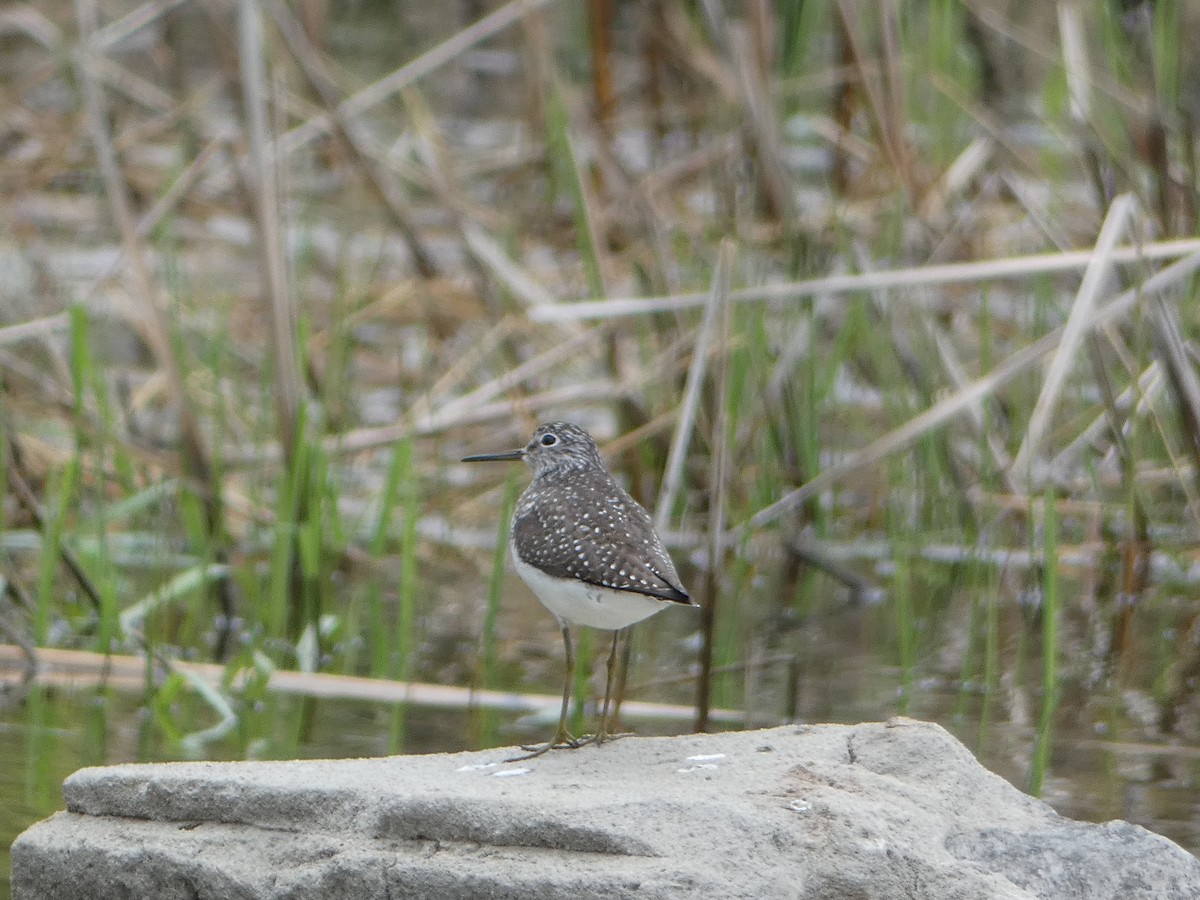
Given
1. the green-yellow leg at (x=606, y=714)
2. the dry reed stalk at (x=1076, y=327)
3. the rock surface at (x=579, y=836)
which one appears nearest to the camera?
the rock surface at (x=579, y=836)

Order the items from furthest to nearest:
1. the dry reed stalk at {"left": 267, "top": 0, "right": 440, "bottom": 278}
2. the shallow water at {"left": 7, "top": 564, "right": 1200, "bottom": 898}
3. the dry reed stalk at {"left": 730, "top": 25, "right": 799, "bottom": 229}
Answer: the dry reed stalk at {"left": 267, "top": 0, "right": 440, "bottom": 278} → the dry reed stalk at {"left": 730, "top": 25, "right": 799, "bottom": 229} → the shallow water at {"left": 7, "top": 564, "right": 1200, "bottom": 898}

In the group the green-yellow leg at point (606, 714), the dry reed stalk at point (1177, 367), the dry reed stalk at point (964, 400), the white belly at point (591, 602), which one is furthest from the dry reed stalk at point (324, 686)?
the dry reed stalk at point (1177, 367)

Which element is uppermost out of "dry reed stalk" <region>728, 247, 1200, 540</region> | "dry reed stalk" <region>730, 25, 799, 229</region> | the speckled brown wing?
"dry reed stalk" <region>730, 25, 799, 229</region>

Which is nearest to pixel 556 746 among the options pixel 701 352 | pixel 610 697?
pixel 610 697

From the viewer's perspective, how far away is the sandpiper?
4176 mm

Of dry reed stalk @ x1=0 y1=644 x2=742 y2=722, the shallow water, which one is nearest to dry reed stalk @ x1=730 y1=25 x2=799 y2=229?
the shallow water

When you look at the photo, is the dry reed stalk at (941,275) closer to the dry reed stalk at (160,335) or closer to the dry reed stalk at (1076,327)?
the dry reed stalk at (1076,327)

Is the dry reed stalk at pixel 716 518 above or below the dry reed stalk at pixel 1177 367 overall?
below

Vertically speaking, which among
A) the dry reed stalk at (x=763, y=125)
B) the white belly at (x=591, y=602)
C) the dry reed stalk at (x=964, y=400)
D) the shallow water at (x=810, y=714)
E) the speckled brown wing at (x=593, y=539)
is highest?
the dry reed stalk at (x=763, y=125)

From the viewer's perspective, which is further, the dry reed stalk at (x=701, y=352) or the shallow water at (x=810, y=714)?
the dry reed stalk at (x=701, y=352)

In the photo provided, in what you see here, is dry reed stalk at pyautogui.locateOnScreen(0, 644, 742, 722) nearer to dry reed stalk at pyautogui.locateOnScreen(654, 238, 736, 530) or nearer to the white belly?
dry reed stalk at pyautogui.locateOnScreen(654, 238, 736, 530)

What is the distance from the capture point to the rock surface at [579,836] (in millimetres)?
3465

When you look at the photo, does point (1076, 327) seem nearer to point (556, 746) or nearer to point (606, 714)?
point (606, 714)

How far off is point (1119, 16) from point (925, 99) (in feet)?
3.50
